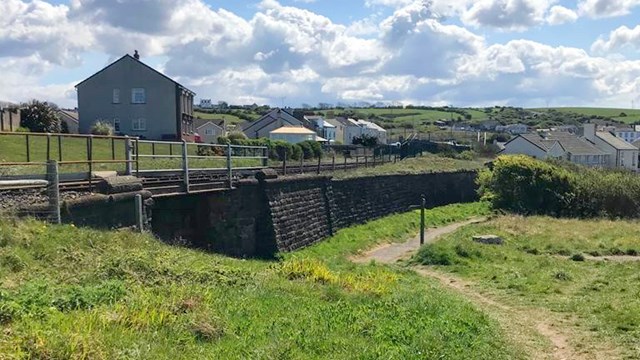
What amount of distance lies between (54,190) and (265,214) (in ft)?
35.8

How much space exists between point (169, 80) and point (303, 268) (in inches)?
1727

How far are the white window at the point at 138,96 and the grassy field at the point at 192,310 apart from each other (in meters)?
43.1

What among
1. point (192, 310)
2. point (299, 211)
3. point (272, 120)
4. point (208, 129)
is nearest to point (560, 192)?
point (299, 211)

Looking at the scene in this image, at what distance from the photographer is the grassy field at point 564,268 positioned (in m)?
13.0

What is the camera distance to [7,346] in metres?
5.84

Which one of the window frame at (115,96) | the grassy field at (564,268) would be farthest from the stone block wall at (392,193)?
the window frame at (115,96)

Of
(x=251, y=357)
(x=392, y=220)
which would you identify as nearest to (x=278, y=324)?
(x=251, y=357)

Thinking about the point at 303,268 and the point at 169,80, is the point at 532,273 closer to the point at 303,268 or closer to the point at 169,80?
the point at 303,268

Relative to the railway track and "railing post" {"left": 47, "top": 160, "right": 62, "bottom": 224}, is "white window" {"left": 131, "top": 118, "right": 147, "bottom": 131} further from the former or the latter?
"railing post" {"left": 47, "top": 160, "right": 62, "bottom": 224}

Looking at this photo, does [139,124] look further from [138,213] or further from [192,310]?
[192,310]

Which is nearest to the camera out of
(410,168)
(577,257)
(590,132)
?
(577,257)

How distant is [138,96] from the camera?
181 feet

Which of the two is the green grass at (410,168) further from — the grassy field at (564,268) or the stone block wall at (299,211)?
the grassy field at (564,268)

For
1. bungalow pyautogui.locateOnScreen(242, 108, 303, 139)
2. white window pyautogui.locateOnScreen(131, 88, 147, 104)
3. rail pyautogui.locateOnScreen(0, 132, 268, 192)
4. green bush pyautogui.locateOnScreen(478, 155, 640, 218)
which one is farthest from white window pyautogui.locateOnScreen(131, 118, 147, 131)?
green bush pyautogui.locateOnScreen(478, 155, 640, 218)
